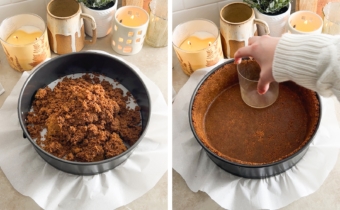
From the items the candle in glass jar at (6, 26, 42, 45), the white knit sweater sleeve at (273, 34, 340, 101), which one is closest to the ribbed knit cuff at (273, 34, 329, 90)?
the white knit sweater sleeve at (273, 34, 340, 101)

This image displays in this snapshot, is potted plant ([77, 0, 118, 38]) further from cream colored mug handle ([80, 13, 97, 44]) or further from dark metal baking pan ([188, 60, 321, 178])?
dark metal baking pan ([188, 60, 321, 178])

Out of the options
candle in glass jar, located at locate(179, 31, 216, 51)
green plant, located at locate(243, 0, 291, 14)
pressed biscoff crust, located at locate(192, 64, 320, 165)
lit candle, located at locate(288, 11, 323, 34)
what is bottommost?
pressed biscoff crust, located at locate(192, 64, 320, 165)

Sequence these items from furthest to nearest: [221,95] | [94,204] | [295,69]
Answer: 1. [221,95]
2. [94,204]
3. [295,69]

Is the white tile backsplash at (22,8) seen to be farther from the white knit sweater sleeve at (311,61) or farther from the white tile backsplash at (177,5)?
the white knit sweater sleeve at (311,61)

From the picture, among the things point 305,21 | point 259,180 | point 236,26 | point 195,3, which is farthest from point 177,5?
point 259,180

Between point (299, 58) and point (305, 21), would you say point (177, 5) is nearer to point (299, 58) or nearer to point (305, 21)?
point (305, 21)

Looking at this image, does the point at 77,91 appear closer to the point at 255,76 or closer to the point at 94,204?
the point at 94,204

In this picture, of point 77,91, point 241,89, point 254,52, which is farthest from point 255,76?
point 77,91

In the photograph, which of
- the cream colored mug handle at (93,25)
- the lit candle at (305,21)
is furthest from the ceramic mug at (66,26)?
the lit candle at (305,21)

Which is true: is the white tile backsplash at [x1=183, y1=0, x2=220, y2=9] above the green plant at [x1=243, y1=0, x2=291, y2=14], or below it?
below
